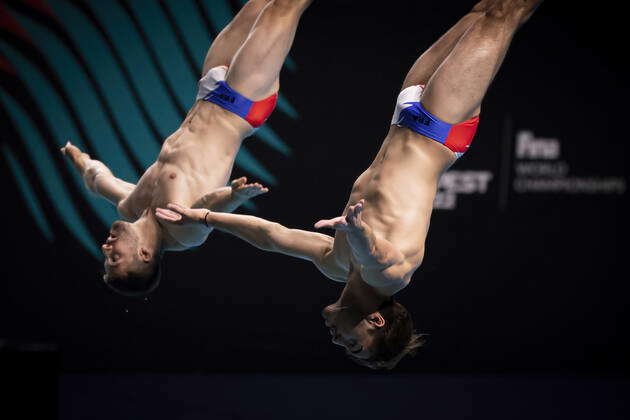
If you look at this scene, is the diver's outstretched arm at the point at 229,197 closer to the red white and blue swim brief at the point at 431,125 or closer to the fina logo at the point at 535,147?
the red white and blue swim brief at the point at 431,125

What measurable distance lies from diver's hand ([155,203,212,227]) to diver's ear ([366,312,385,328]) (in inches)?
39.6

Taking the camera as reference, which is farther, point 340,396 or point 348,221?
point 340,396

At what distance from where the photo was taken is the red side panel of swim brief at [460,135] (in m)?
4.45

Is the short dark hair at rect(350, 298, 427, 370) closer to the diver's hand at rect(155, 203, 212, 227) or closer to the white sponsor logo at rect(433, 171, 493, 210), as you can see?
the diver's hand at rect(155, 203, 212, 227)

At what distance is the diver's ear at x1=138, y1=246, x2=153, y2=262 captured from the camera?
482 cm

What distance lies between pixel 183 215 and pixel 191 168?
630 millimetres

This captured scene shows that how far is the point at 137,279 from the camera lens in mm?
4805

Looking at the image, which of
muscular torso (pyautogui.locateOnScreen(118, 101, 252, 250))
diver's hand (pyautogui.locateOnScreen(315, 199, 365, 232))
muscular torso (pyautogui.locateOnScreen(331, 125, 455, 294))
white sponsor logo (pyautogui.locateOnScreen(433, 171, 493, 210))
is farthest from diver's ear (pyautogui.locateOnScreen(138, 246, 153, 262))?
white sponsor logo (pyautogui.locateOnScreen(433, 171, 493, 210))

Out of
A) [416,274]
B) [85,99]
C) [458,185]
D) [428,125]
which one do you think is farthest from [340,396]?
[428,125]

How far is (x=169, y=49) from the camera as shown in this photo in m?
7.12

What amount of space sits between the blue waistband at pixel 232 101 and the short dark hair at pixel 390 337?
1635 millimetres

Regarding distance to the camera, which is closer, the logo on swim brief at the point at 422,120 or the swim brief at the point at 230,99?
the logo on swim brief at the point at 422,120

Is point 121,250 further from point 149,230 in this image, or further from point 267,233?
point 267,233

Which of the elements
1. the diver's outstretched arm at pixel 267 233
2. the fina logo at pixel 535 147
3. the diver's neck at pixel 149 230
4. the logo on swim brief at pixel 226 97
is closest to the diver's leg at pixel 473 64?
the diver's outstretched arm at pixel 267 233
